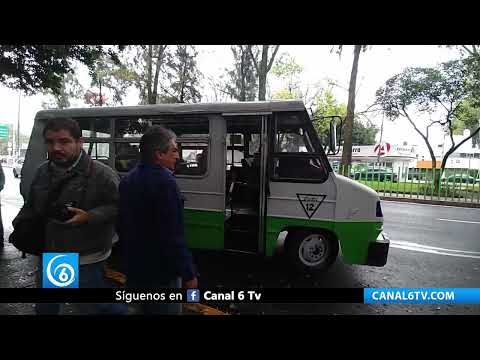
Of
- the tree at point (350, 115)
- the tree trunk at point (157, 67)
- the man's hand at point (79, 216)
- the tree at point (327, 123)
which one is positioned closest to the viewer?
the man's hand at point (79, 216)

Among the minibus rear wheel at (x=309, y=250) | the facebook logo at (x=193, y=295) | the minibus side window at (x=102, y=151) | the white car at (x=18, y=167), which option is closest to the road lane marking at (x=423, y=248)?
the minibus rear wheel at (x=309, y=250)

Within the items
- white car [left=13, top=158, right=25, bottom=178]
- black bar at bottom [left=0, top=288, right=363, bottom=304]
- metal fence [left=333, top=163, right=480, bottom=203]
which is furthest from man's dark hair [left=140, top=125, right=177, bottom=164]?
metal fence [left=333, top=163, right=480, bottom=203]

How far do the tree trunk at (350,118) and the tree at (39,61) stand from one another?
1.63 m

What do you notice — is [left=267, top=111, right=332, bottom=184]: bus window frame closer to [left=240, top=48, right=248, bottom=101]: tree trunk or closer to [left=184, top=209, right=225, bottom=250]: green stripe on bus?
[left=240, top=48, right=248, bottom=101]: tree trunk

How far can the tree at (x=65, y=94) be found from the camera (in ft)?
7.54

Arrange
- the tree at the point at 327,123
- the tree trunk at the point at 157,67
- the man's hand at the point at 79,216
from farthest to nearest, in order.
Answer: the tree at the point at 327,123 → the tree trunk at the point at 157,67 → the man's hand at the point at 79,216

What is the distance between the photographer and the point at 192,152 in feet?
10.7

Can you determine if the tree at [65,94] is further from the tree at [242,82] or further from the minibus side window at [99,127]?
the tree at [242,82]

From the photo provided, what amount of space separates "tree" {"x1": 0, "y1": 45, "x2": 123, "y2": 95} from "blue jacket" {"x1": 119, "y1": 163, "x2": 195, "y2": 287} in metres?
0.98

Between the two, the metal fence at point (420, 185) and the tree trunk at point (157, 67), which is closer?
the tree trunk at point (157, 67)

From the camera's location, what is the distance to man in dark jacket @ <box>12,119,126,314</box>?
5.34 ft
